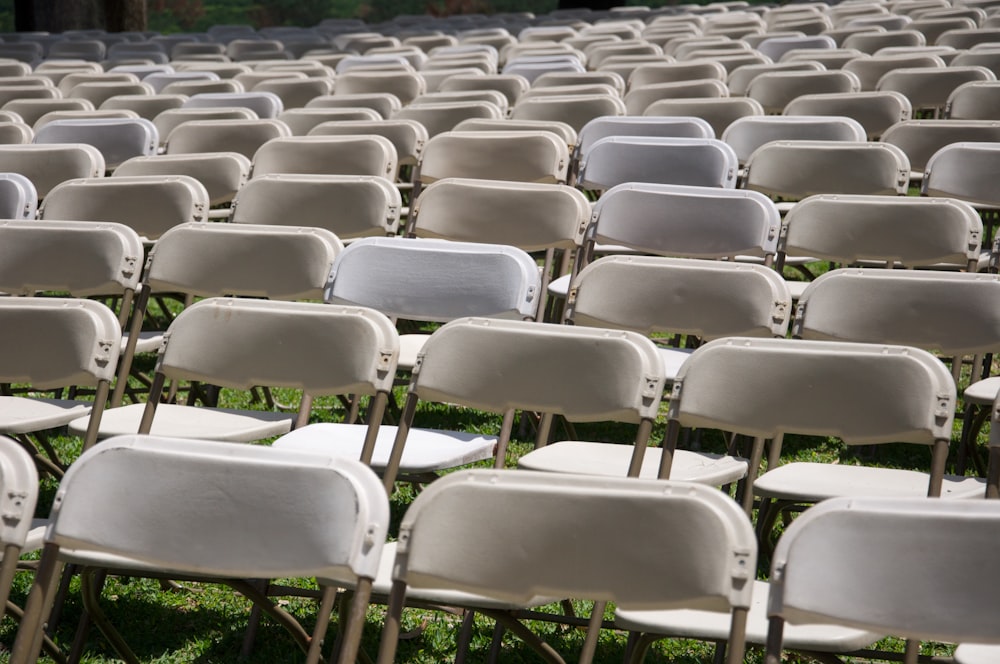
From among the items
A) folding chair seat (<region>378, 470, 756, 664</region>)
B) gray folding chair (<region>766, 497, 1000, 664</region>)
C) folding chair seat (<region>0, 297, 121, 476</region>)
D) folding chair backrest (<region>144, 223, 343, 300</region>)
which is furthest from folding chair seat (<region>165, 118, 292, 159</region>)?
gray folding chair (<region>766, 497, 1000, 664</region>)

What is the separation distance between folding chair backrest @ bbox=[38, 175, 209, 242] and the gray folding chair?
3.38 m

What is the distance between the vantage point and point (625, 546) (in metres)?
1.98

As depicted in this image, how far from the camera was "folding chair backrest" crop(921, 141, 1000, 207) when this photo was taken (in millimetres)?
4820

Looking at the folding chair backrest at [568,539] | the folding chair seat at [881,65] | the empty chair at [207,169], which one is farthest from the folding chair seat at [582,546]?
the folding chair seat at [881,65]

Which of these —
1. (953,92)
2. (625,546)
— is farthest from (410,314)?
(953,92)

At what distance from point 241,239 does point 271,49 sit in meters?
8.46

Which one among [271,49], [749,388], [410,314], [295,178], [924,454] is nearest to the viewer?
[749,388]

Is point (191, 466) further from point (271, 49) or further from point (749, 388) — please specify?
point (271, 49)

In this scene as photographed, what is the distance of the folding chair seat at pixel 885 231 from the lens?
398cm

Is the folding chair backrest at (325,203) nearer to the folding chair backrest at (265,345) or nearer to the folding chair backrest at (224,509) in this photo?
the folding chair backrest at (265,345)

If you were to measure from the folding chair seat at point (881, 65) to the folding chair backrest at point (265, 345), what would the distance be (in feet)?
17.9

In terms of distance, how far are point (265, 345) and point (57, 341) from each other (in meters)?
0.59

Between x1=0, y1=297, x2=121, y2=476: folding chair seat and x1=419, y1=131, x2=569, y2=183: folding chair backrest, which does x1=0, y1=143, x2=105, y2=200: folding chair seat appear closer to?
x1=419, y1=131, x2=569, y2=183: folding chair backrest

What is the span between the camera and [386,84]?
27.2 ft
